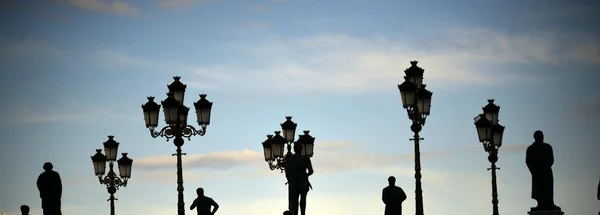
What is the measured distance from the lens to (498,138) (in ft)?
159

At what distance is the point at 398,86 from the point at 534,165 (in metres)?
Answer: 3.80

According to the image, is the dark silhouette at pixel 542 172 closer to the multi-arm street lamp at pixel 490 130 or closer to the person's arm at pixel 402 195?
the person's arm at pixel 402 195

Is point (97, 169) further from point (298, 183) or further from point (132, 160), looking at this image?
point (298, 183)

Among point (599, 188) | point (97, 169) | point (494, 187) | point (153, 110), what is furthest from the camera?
point (97, 169)

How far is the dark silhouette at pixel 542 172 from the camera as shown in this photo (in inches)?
1572

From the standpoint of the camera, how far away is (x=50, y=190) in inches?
1726

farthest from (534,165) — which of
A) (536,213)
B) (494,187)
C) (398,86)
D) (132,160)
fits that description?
(132,160)

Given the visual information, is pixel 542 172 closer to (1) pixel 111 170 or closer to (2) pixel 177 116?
(2) pixel 177 116

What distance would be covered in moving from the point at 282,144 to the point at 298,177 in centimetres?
738

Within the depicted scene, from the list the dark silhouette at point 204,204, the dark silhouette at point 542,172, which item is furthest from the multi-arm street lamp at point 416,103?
the dark silhouette at point 204,204

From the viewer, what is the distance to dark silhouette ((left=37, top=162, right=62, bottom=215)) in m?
43.7

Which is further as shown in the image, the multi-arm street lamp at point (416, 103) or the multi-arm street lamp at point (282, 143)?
the multi-arm street lamp at point (282, 143)

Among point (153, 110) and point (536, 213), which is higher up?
point (153, 110)

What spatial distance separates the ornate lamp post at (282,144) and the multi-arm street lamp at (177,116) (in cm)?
536
